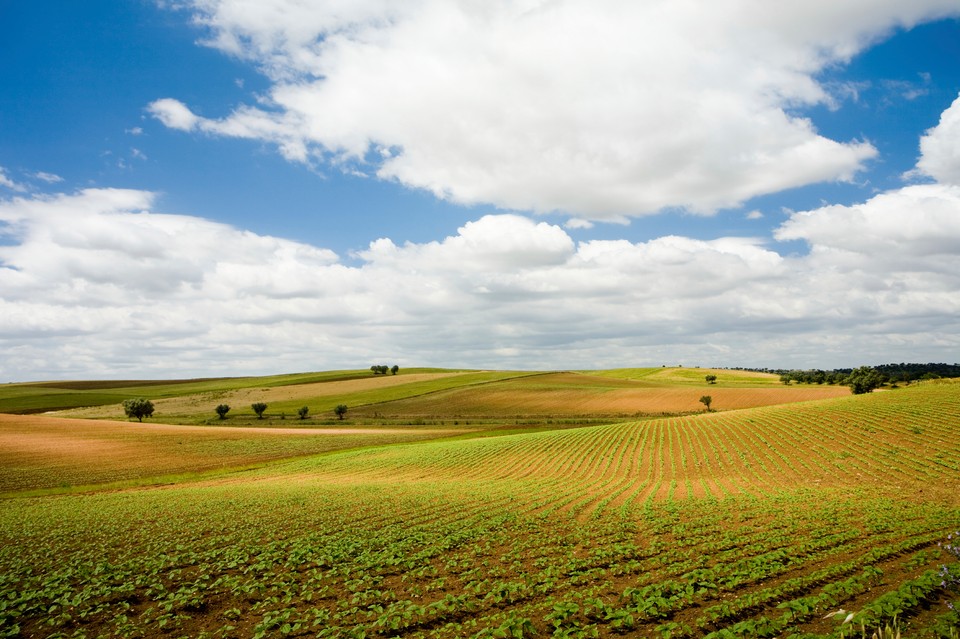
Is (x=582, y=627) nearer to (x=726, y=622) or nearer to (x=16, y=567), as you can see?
(x=726, y=622)

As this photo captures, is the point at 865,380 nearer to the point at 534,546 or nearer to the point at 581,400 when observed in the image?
the point at 581,400

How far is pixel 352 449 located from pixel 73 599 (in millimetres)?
53130

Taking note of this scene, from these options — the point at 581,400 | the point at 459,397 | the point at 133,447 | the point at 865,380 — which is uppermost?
the point at 865,380

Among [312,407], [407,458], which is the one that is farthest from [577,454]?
[312,407]

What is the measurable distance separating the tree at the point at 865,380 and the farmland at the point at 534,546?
4791 cm

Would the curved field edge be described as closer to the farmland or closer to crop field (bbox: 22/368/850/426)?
crop field (bbox: 22/368/850/426)

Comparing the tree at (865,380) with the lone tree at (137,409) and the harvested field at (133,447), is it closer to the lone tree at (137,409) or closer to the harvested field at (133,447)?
the harvested field at (133,447)

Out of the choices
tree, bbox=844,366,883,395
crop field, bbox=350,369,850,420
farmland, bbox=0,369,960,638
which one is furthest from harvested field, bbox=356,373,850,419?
farmland, bbox=0,369,960,638

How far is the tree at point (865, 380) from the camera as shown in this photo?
86.5 m

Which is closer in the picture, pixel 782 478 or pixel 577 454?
pixel 782 478

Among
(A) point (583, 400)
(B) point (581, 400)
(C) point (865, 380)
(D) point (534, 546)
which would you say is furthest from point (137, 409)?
(C) point (865, 380)

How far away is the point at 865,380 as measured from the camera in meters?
86.9

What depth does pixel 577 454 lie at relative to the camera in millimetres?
45750

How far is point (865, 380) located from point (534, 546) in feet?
310
